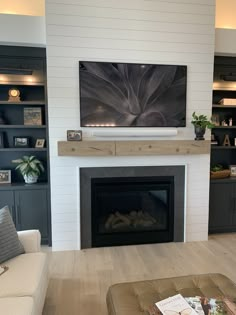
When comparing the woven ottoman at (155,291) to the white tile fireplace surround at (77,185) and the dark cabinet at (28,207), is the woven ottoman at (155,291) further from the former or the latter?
the dark cabinet at (28,207)

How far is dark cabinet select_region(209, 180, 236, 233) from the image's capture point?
3811mm

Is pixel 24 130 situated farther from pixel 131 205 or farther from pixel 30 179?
pixel 131 205

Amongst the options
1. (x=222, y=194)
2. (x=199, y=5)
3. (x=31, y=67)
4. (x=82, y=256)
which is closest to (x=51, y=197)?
(x=82, y=256)

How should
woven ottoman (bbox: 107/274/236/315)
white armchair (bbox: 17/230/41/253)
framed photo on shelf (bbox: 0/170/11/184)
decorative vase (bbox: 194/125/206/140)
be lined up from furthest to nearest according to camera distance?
framed photo on shelf (bbox: 0/170/11/184), decorative vase (bbox: 194/125/206/140), white armchair (bbox: 17/230/41/253), woven ottoman (bbox: 107/274/236/315)

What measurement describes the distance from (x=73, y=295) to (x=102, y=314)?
379mm

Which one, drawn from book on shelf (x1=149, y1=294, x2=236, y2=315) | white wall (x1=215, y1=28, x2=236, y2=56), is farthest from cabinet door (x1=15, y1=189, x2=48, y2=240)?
white wall (x1=215, y1=28, x2=236, y2=56)

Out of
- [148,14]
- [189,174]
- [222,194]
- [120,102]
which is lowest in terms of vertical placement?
[222,194]

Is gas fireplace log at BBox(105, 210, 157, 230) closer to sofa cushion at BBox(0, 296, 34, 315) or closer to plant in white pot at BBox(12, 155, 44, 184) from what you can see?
plant in white pot at BBox(12, 155, 44, 184)

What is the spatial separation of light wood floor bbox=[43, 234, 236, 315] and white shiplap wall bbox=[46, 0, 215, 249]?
439mm

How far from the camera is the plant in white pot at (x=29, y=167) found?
3.43 m

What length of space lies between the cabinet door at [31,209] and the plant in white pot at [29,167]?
0.20m

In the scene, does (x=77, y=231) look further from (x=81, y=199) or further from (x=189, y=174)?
(x=189, y=174)

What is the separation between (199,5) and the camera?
3352 mm

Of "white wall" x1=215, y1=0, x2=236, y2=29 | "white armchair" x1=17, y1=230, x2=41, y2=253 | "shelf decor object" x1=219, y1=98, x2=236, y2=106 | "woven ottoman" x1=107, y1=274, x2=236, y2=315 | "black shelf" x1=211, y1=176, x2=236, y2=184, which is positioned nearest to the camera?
"woven ottoman" x1=107, y1=274, x2=236, y2=315
